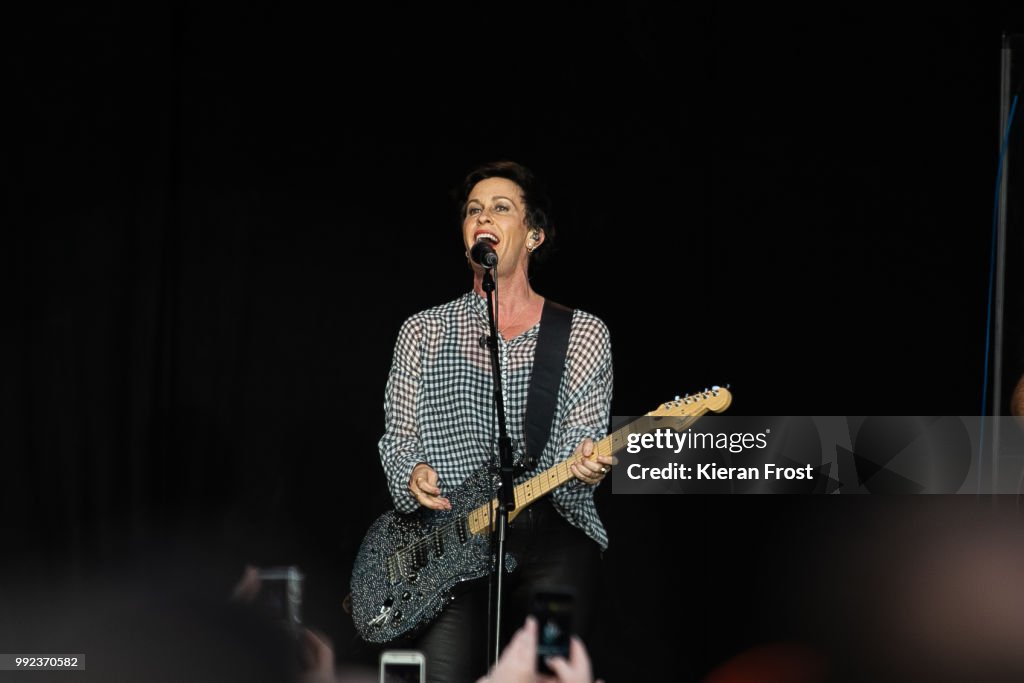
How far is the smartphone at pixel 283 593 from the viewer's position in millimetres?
4125

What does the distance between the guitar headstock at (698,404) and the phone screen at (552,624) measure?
71 cm

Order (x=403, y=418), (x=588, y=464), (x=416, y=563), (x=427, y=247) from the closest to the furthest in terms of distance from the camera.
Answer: (x=588, y=464) → (x=416, y=563) → (x=403, y=418) → (x=427, y=247)

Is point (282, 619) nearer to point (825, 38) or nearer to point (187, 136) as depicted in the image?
point (187, 136)

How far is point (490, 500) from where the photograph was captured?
12.4ft

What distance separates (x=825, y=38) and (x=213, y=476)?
2.58 meters

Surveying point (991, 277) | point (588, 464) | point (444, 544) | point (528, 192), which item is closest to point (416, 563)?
point (444, 544)

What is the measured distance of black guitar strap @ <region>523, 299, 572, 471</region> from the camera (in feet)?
12.8

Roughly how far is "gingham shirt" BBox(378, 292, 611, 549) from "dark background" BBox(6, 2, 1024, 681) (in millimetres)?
88

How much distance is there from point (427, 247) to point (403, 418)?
60cm

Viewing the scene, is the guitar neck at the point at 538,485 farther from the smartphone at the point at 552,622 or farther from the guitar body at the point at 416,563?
the smartphone at the point at 552,622

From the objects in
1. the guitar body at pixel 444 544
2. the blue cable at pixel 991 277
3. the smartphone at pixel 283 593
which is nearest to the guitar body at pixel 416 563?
the guitar body at pixel 444 544

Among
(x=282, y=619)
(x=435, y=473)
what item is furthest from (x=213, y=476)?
→ (x=435, y=473)

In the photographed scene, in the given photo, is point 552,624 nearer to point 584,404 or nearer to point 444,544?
point 444,544

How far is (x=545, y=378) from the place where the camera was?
3.97 metres
